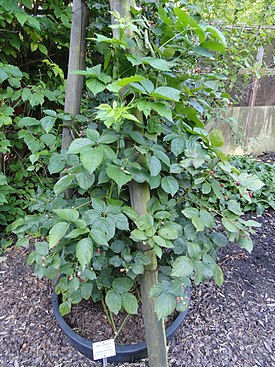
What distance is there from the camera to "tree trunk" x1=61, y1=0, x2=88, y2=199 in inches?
45.8

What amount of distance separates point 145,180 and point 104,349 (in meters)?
0.70

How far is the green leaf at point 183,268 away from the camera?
0.85m

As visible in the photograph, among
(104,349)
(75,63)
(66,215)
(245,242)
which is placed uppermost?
(75,63)

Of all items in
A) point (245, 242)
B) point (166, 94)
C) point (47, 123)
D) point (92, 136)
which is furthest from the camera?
point (47, 123)

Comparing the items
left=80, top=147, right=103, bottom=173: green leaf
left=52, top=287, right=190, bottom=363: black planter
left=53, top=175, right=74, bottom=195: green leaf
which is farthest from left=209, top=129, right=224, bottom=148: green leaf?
left=52, top=287, right=190, bottom=363: black planter

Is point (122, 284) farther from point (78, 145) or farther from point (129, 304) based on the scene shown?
point (78, 145)

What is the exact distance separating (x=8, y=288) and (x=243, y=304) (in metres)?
1.31

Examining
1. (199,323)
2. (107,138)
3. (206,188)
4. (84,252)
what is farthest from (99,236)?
(199,323)

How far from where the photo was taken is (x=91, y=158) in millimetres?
783

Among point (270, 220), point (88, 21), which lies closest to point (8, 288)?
point (88, 21)

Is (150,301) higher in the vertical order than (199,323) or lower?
higher

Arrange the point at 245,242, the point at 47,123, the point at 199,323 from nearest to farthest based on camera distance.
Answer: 1. the point at 245,242
2. the point at 47,123
3. the point at 199,323

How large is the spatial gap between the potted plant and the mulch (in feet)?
1.35

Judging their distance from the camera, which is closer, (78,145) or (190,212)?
(78,145)
